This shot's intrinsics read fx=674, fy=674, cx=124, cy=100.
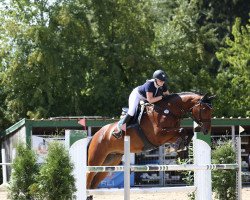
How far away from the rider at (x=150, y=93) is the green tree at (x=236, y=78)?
17273 millimetres

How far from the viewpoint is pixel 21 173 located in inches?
284

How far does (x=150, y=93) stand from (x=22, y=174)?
2937 millimetres

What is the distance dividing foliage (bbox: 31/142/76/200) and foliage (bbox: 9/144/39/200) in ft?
0.68

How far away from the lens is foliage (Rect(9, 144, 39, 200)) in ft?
23.7

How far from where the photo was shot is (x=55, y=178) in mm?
6934

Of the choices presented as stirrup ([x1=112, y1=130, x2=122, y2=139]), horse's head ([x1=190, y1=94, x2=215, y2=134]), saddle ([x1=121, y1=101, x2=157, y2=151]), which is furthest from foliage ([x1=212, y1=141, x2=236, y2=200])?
stirrup ([x1=112, y1=130, x2=122, y2=139])

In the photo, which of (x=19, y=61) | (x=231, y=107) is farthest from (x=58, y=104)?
(x=231, y=107)

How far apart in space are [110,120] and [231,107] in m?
10.4

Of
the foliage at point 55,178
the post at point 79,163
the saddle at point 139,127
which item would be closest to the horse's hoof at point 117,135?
the saddle at point 139,127

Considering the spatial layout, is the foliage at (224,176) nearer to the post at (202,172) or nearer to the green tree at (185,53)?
the post at (202,172)

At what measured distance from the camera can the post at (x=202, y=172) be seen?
8.18 m

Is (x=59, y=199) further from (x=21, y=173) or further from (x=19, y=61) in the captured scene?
(x=19, y=61)

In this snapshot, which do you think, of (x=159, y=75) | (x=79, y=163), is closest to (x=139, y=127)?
(x=159, y=75)

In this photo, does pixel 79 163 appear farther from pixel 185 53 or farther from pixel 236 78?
pixel 236 78
